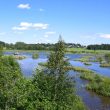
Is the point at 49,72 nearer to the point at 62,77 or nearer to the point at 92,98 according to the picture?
the point at 62,77

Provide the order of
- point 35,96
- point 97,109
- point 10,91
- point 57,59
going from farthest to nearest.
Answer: point 97,109
point 57,59
point 35,96
point 10,91

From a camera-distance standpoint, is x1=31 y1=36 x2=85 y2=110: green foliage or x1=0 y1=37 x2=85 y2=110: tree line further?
x1=31 y1=36 x2=85 y2=110: green foliage

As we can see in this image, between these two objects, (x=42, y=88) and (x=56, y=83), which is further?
(x=42, y=88)

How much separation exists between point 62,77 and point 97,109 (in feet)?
59.9

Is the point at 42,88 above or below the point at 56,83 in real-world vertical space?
below

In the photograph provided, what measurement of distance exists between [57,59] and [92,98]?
1058 inches

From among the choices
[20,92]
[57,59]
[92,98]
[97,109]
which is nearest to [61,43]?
[57,59]

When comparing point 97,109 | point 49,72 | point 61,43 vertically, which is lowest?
point 97,109

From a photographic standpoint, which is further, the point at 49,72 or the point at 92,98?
the point at 92,98

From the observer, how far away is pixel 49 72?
1522 inches

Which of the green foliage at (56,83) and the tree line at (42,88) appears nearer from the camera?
the tree line at (42,88)

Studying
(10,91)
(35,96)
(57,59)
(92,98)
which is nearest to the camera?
(10,91)

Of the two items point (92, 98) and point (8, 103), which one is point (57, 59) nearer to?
point (8, 103)

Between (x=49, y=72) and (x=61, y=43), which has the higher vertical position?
(x=61, y=43)
